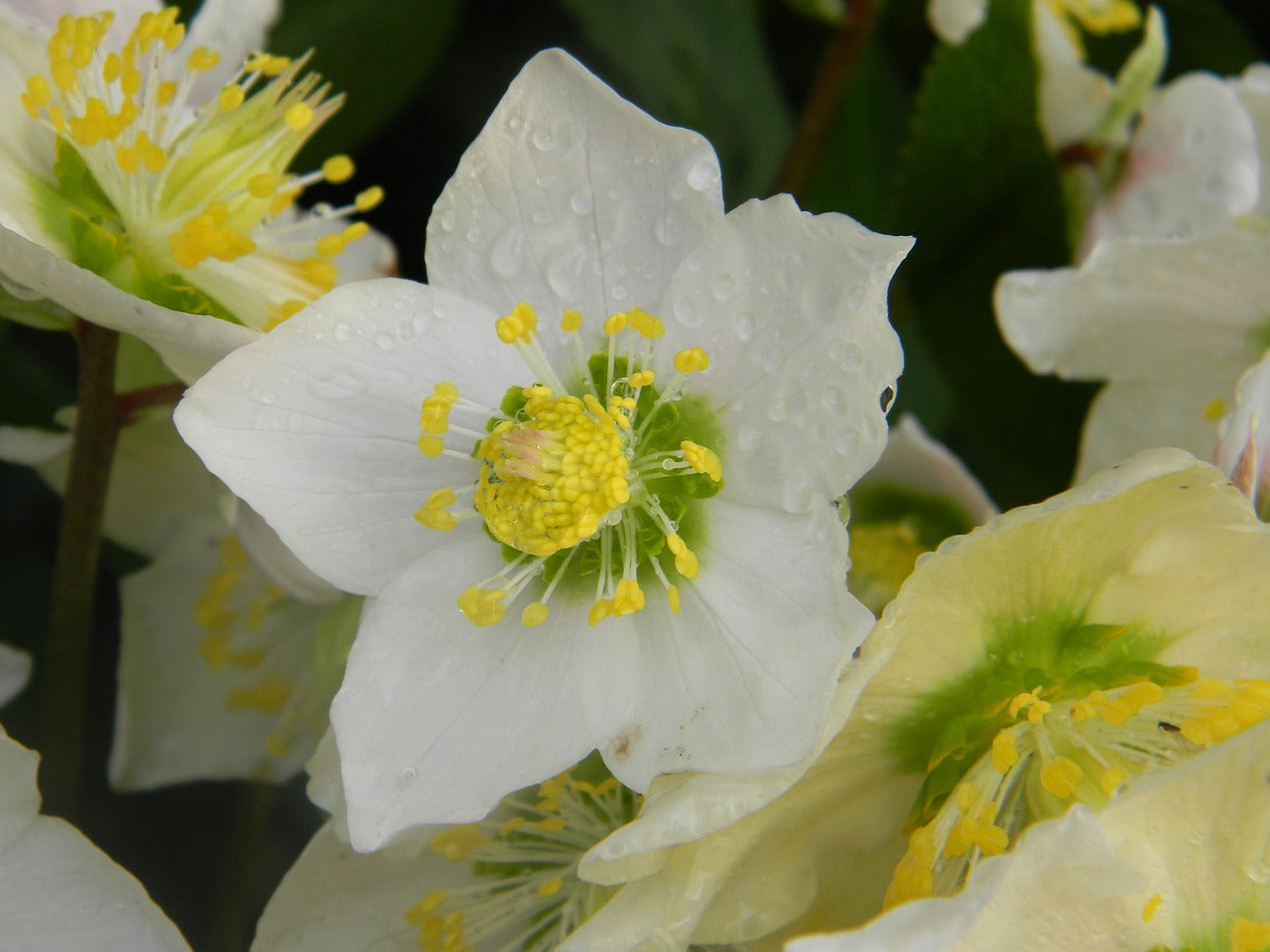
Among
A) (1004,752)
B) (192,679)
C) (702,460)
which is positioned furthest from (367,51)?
(1004,752)

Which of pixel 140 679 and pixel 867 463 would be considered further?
pixel 140 679

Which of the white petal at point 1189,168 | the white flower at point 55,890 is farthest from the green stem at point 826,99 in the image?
the white flower at point 55,890

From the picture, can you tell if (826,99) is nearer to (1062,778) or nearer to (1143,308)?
(1143,308)

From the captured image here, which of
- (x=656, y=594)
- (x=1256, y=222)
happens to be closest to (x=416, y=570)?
(x=656, y=594)

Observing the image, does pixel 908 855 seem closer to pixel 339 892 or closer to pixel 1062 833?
pixel 1062 833

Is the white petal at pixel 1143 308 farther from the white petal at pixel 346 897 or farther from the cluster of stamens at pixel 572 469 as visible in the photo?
the white petal at pixel 346 897

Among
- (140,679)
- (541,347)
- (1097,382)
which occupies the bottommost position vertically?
(140,679)
